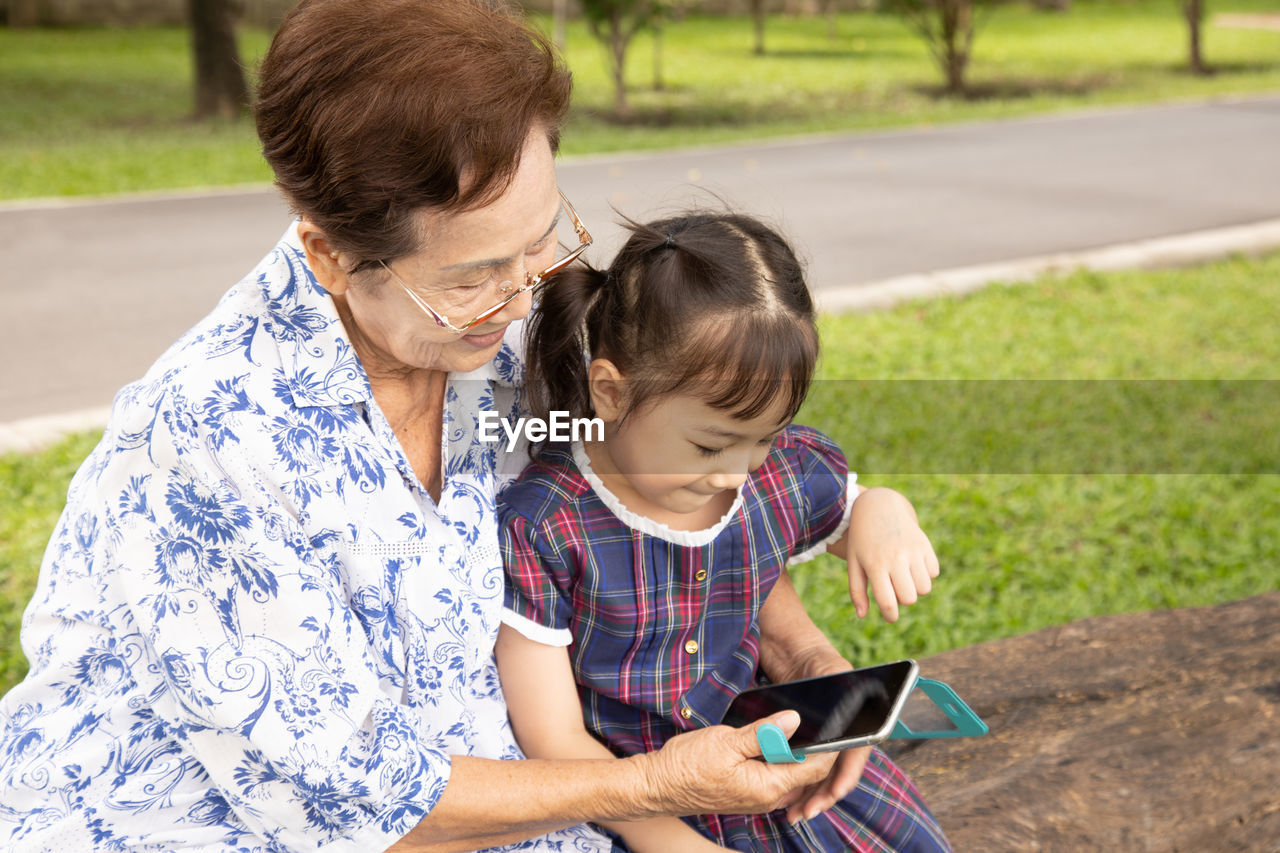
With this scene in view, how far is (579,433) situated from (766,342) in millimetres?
349

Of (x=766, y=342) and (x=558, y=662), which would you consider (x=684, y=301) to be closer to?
(x=766, y=342)

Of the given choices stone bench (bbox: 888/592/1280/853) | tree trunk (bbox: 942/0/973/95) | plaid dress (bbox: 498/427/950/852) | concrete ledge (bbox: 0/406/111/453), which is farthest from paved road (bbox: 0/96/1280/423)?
tree trunk (bbox: 942/0/973/95)

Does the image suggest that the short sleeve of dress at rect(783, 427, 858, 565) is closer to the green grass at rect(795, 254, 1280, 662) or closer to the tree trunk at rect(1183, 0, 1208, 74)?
the green grass at rect(795, 254, 1280, 662)

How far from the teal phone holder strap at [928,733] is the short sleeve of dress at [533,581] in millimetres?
339

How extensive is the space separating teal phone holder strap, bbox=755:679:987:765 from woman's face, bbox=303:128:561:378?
639 mm

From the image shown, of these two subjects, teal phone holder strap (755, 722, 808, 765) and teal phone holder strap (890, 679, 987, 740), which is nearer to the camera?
teal phone holder strap (755, 722, 808, 765)

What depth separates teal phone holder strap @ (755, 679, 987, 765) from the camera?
1624mm

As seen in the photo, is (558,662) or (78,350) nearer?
(558,662)

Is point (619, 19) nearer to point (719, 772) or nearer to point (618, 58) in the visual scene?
point (618, 58)

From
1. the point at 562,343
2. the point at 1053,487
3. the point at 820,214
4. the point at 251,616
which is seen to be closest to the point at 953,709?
the point at 562,343

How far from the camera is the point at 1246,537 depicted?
4059mm

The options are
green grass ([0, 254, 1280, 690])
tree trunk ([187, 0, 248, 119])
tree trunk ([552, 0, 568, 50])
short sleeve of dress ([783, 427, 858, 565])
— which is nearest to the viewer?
short sleeve of dress ([783, 427, 858, 565])

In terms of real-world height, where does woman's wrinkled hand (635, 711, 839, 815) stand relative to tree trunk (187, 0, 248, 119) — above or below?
above

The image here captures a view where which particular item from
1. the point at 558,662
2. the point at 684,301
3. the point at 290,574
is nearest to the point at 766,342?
the point at 684,301
